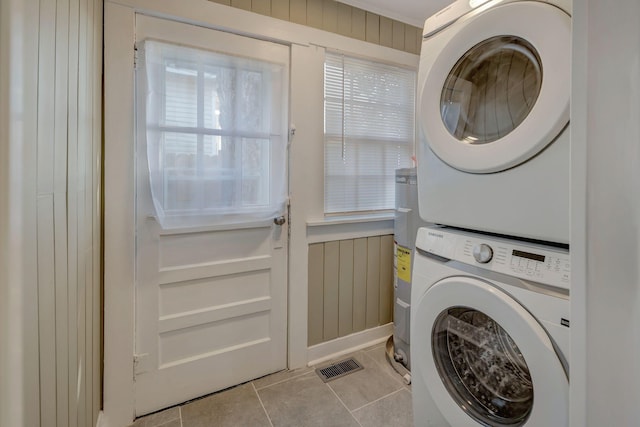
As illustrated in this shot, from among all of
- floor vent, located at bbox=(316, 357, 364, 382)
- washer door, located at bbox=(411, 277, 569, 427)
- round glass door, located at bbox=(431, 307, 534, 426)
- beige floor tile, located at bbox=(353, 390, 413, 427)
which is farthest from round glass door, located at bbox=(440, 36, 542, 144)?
floor vent, located at bbox=(316, 357, 364, 382)

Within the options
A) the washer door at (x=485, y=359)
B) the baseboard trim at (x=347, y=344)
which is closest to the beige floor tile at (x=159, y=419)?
the baseboard trim at (x=347, y=344)

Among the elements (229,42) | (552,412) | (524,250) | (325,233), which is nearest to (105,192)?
(229,42)

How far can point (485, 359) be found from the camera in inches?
42.6

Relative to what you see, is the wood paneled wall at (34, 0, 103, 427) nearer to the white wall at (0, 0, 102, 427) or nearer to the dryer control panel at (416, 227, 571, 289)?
the white wall at (0, 0, 102, 427)

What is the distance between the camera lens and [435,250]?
116 centimetres

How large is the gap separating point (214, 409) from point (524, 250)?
1627 millimetres

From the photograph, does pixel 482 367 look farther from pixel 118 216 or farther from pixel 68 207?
pixel 118 216

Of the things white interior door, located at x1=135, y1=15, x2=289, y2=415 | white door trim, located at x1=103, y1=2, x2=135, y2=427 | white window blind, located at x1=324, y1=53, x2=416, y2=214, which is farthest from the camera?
white window blind, located at x1=324, y1=53, x2=416, y2=214

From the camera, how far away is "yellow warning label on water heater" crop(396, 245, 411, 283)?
190 cm

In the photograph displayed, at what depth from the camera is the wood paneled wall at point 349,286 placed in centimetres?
201

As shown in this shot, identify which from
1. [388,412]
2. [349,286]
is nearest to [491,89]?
[349,286]

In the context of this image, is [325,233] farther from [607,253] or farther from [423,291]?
[607,253]

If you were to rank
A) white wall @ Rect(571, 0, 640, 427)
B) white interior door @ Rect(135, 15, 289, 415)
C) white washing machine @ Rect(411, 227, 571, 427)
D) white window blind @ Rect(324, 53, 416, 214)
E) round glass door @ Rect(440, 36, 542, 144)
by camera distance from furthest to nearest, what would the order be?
white window blind @ Rect(324, 53, 416, 214), white interior door @ Rect(135, 15, 289, 415), round glass door @ Rect(440, 36, 542, 144), white washing machine @ Rect(411, 227, 571, 427), white wall @ Rect(571, 0, 640, 427)

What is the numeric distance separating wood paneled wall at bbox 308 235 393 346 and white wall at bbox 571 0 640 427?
160 centimetres
